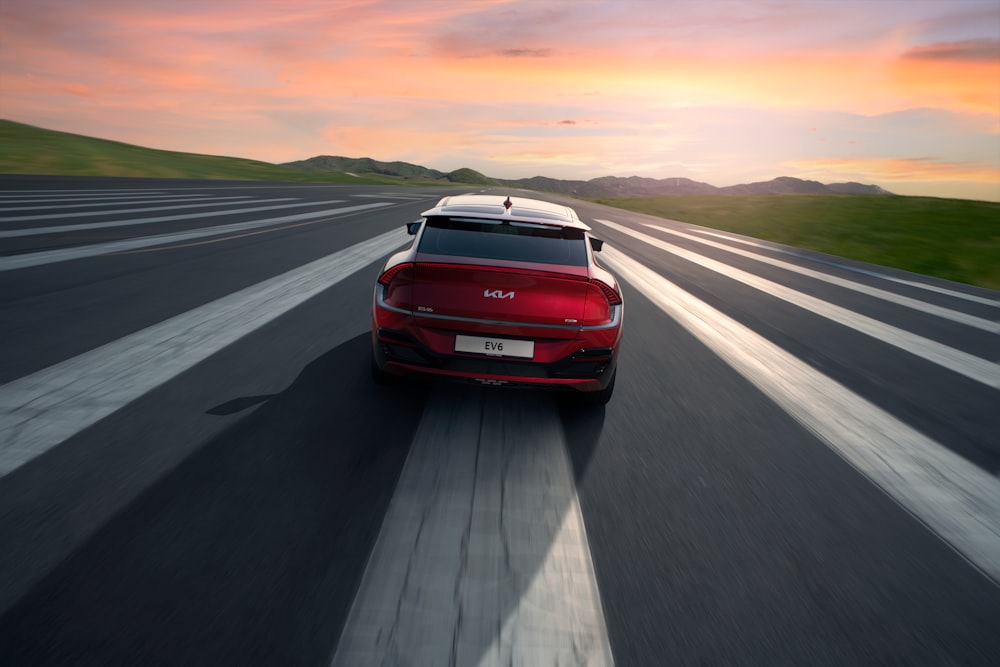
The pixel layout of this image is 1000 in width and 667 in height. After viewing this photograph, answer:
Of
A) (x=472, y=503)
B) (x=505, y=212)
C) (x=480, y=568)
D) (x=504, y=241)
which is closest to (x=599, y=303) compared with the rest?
(x=504, y=241)

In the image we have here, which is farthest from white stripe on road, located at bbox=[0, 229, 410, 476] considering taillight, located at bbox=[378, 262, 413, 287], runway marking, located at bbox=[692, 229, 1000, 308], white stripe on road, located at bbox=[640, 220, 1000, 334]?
runway marking, located at bbox=[692, 229, 1000, 308]

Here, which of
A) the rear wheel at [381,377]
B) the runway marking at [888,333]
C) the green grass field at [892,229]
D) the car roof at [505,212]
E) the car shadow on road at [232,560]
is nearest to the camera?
the car shadow on road at [232,560]

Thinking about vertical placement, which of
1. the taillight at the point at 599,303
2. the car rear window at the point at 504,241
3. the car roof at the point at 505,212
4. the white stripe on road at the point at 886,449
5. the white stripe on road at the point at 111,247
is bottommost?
the white stripe on road at the point at 111,247

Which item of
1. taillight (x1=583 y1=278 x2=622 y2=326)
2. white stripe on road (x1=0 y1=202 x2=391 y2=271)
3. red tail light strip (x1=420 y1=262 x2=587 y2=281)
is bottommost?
white stripe on road (x1=0 y1=202 x2=391 y2=271)

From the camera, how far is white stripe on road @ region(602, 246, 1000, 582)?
329 cm

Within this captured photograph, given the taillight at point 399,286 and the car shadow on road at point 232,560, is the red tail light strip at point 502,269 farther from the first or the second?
the car shadow on road at point 232,560

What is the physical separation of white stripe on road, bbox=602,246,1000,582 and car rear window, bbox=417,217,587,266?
226cm

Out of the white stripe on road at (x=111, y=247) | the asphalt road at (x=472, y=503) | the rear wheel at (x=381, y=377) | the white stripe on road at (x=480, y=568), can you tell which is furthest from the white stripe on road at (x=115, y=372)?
the white stripe on road at (x=111, y=247)

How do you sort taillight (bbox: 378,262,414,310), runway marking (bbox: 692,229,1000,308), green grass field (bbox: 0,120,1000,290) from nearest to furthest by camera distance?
taillight (bbox: 378,262,414,310), runway marking (bbox: 692,229,1000,308), green grass field (bbox: 0,120,1000,290)

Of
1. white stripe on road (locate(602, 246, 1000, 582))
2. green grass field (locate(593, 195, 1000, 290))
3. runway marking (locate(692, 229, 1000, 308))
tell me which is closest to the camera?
white stripe on road (locate(602, 246, 1000, 582))

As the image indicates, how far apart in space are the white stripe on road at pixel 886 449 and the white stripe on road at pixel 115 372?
16.4ft

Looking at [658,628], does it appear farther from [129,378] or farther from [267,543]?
[129,378]

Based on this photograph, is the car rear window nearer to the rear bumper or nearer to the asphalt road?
the rear bumper

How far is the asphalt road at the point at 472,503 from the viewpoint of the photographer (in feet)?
7.32
